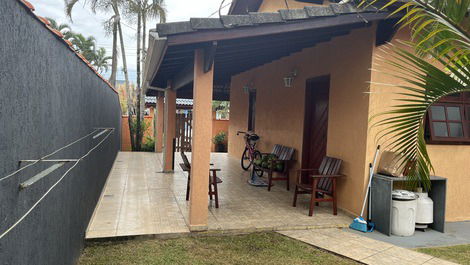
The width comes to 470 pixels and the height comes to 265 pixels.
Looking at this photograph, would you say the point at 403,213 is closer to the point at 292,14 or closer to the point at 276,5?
the point at 292,14

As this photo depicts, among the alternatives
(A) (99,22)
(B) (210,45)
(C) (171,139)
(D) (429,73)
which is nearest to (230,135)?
(C) (171,139)

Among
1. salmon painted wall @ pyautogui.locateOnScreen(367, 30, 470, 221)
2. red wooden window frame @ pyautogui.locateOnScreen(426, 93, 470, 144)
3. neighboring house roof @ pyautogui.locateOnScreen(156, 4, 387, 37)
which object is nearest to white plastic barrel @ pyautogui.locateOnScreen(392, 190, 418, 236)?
salmon painted wall @ pyautogui.locateOnScreen(367, 30, 470, 221)

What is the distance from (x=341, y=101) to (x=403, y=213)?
201cm

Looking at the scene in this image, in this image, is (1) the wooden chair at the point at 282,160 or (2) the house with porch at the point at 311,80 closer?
(2) the house with porch at the point at 311,80

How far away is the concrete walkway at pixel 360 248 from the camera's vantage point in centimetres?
395

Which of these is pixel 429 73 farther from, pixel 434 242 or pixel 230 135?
pixel 230 135

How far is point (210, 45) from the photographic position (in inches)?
173

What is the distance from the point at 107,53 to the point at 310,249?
41417 mm

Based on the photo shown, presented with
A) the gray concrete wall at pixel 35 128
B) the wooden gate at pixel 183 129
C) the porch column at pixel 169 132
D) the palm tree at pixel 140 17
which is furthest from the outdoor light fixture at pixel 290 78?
the wooden gate at pixel 183 129

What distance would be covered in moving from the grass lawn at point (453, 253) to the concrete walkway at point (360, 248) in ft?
0.53

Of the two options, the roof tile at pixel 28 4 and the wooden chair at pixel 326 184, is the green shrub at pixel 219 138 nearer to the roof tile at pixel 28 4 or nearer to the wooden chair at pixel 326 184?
the wooden chair at pixel 326 184

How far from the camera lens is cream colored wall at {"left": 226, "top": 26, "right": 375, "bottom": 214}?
527 centimetres

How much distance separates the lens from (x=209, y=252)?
4.06 metres

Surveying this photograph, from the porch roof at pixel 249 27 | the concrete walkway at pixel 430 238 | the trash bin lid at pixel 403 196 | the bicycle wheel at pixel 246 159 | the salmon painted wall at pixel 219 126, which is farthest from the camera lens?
the salmon painted wall at pixel 219 126
